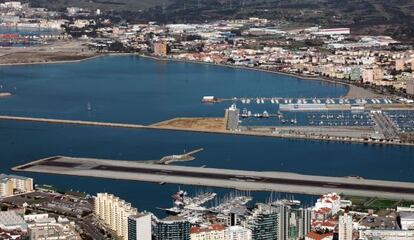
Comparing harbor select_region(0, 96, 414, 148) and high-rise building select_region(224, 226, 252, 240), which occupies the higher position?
high-rise building select_region(224, 226, 252, 240)

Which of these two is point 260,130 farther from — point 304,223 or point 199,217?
point 304,223

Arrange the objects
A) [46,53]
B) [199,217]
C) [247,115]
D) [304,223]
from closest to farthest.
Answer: [304,223], [199,217], [247,115], [46,53]

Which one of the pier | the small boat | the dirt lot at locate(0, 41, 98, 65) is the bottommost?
the dirt lot at locate(0, 41, 98, 65)

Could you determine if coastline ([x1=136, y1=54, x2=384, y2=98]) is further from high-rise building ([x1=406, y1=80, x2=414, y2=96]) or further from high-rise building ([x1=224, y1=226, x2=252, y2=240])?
high-rise building ([x1=224, y1=226, x2=252, y2=240])

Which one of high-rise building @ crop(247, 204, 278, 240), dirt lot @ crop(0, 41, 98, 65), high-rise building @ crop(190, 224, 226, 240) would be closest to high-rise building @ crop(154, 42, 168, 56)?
dirt lot @ crop(0, 41, 98, 65)

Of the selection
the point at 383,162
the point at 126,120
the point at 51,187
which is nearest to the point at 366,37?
the point at 126,120

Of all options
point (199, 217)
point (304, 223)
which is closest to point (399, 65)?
point (199, 217)
